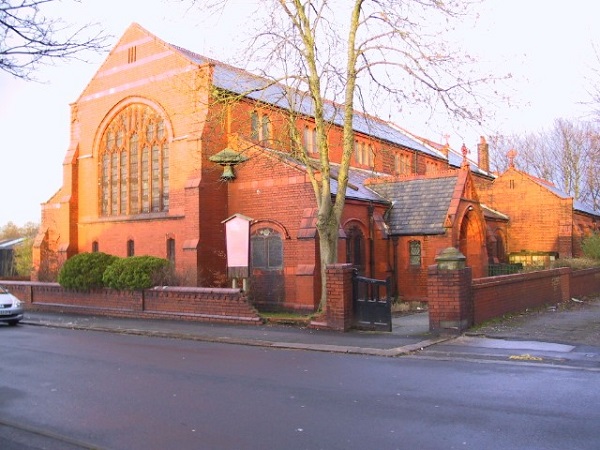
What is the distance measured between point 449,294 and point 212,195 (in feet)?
39.5

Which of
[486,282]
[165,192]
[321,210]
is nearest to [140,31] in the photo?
[165,192]

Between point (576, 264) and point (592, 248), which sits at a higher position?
point (592, 248)

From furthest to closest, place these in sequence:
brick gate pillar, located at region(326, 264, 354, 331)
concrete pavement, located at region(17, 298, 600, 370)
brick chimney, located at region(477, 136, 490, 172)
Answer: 1. brick chimney, located at region(477, 136, 490, 172)
2. brick gate pillar, located at region(326, 264, 354, 331)
3. concrete pavement, located at region(17, 298, 600, 370)

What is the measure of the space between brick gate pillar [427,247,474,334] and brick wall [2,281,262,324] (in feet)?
17.1

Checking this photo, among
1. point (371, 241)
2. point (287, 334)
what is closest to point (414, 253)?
point (371, 241)

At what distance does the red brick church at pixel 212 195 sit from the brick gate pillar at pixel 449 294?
6.58 meters

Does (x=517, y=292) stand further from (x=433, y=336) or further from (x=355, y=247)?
(x=355, y=247)

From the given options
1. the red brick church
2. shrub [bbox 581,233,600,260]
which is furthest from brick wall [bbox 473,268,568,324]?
shrub [bbox 581,233,600,260]

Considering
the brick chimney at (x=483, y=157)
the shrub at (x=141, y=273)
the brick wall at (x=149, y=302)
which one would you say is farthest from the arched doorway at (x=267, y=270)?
the brick chimney at (x=483, y=157)

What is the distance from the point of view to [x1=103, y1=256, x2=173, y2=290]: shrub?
1947 centimetres

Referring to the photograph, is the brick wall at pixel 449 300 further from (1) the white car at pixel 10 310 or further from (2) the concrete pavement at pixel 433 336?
(1) the white car at pixel 10 310

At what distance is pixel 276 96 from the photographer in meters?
22.1

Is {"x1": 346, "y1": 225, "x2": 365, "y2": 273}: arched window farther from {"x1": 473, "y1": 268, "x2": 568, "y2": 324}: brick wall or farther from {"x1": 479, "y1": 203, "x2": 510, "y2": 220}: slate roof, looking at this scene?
{"x1": 479, "y1": 203, "x2": 510, "y2": 220}: slate roof

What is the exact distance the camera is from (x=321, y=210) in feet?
53.7
